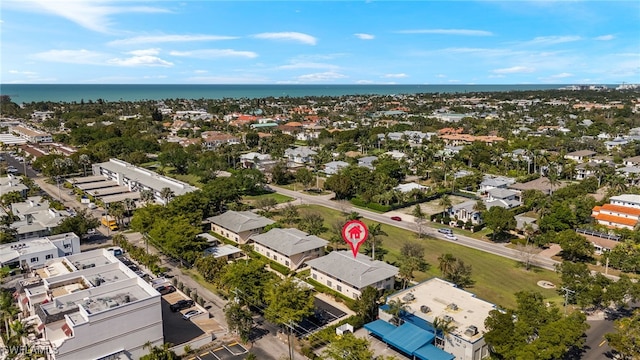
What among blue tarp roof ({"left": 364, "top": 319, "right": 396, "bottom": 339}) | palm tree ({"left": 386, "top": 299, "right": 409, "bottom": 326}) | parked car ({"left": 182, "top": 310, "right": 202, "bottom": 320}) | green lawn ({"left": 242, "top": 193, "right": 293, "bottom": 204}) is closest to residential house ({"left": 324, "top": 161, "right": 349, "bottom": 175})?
green lawn ({"left": 242, "top": 193, "right": 293, "bottom": 204})

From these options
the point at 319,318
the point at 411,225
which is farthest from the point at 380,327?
the point at 411,225

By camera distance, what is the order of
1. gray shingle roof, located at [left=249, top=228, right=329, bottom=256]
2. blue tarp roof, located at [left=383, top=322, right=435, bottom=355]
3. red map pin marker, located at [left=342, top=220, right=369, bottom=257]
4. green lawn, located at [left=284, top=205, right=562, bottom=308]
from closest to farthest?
blue tarp roof, located at [left=383, top=322, right=435, bottom=355] < green lawn, located at [left=284, top=205, right=562, bottom=308] < red map pin marker, located at [left=342, top=220, right=369, bottom=257] < gray shingle roof, located at [left=249, top=228, right=329, bottom=256]

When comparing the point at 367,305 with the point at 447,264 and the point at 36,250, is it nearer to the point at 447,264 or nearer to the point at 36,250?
the point at 447,264

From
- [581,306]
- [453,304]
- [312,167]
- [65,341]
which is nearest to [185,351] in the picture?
[65,341]

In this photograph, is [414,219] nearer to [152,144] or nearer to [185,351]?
[185,351]

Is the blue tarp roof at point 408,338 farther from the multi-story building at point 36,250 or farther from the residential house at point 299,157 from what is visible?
the residential house at point 299,157

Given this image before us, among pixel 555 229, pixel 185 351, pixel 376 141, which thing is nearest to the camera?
pixel 185 351

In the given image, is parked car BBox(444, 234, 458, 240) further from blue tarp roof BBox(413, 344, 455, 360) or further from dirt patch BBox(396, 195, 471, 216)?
blue tarp roof BBox(413, 344, 455, 360)
